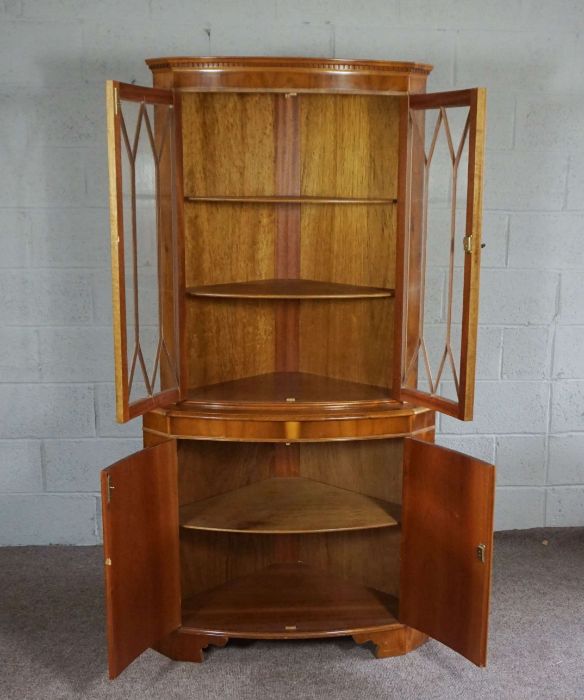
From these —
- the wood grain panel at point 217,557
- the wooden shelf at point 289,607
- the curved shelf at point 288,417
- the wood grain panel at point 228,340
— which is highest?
the wood grain panel at point 228,340

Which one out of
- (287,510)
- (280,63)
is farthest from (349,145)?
(287,510)

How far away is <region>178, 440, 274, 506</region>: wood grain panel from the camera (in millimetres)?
2668

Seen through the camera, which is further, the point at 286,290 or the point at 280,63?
the point at 286,290

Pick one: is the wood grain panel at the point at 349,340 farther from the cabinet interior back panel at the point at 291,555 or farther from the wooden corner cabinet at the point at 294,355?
the cabinet interior back panel at the point at 291,555

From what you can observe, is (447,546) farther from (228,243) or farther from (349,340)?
(228,243)

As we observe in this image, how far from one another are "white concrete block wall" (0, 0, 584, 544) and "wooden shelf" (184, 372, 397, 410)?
2.42ft

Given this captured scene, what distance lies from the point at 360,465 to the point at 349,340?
394 mm

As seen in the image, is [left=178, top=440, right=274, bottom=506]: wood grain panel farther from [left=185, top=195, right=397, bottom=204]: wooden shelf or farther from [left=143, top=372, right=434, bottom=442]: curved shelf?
[left=185, top=195, right=397, bottom=204]: wooden shelf

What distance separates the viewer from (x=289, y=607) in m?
2.70

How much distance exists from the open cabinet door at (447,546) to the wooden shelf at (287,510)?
0.13 m

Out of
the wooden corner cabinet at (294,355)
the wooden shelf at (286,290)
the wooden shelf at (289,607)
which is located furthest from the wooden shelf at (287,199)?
the wooden shelf at (289,607)

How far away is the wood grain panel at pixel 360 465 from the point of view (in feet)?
8.87

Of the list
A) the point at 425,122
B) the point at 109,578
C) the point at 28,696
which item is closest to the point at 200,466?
the point at 109,578

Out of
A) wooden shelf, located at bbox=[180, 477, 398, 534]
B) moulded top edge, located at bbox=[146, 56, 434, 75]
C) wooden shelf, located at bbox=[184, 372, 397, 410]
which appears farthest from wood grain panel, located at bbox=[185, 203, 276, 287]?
wooden shelf, located at bbox=[180, 477, 398, 534]
